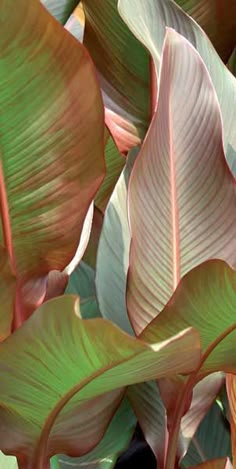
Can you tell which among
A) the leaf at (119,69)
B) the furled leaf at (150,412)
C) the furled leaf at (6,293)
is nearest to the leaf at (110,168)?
the leaf at (119,69)

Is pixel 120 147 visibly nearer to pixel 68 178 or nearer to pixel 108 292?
pixel 108 292

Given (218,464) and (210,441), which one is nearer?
(218,464)

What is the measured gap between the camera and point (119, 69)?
3.26ft

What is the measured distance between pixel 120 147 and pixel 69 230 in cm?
31

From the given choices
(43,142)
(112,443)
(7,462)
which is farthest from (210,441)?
(43,142)

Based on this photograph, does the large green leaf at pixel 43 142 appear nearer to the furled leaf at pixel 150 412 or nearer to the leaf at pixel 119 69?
the furled leaf at pixel 150 412

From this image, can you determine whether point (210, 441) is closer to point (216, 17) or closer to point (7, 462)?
point (7, 462)

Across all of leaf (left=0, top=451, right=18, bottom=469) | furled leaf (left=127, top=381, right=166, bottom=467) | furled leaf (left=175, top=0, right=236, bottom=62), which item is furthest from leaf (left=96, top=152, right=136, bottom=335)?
furled leaf (left=175, top=0, right=236, bottom=62)

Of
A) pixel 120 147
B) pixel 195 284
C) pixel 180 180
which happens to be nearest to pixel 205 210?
pixel 180 180

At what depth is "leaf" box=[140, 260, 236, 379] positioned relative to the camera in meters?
0.60

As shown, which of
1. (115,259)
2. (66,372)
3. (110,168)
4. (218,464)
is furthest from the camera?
(110,168)

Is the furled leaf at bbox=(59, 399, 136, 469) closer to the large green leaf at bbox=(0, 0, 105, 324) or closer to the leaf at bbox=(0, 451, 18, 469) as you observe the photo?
the leaf at bbox=(0, 451, 18, 469)

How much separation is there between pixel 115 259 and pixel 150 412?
0.52ft

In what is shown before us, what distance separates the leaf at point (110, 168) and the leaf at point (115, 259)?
127 mm
